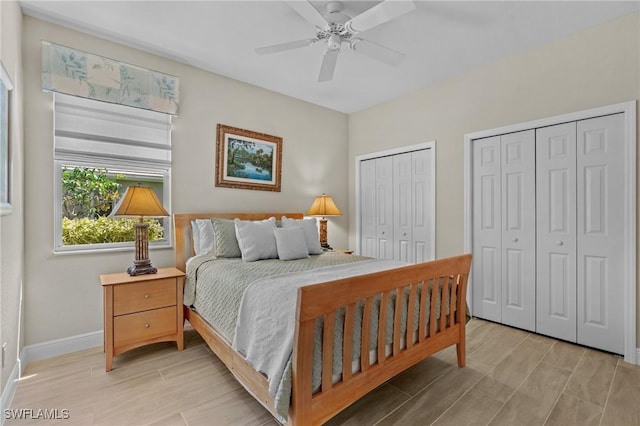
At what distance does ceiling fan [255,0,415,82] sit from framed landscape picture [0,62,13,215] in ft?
5.20

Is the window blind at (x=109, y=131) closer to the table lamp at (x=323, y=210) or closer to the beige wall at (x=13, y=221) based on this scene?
the beige wall at (x=13, y=221)

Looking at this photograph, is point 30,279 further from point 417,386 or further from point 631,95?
point 631,95

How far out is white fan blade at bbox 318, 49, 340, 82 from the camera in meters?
2.40

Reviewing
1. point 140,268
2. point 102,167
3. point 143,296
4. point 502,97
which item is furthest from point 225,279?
point 502,97

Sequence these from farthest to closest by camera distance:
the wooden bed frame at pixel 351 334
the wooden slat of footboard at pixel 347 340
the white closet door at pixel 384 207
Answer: the white closet door at pixel 384 207, the wooden slat of footboard at pixel 347 340, the wooden bed frame at pixel 351 334

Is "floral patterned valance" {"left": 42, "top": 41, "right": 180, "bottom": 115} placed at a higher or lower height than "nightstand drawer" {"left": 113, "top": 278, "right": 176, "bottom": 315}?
higher

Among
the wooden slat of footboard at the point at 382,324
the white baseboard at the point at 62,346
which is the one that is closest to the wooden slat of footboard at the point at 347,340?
the wooden slat of footboard at the point at 382,324

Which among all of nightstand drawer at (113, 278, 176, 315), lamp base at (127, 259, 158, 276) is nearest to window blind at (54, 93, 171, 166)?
lamp base at (127, 259, 158, 276)

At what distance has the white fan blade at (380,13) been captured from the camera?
5.96ft

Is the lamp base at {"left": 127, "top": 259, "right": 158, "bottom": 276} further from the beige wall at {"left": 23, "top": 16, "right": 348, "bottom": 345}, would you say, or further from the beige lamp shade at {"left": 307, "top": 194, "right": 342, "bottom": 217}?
the beige lamp shade at {"left": 307, "top": 194, "right": 342, "bottom": 217}

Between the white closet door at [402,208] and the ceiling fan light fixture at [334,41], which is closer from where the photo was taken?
the ceiling fan light fixture at [334,41]

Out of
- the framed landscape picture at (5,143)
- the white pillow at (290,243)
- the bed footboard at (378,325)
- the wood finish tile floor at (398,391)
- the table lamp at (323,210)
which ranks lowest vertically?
the wood finish tile floor at (398,391)

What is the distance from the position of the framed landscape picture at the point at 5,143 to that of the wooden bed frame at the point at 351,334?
4.94 feet

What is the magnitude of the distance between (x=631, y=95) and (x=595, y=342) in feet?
6.76
